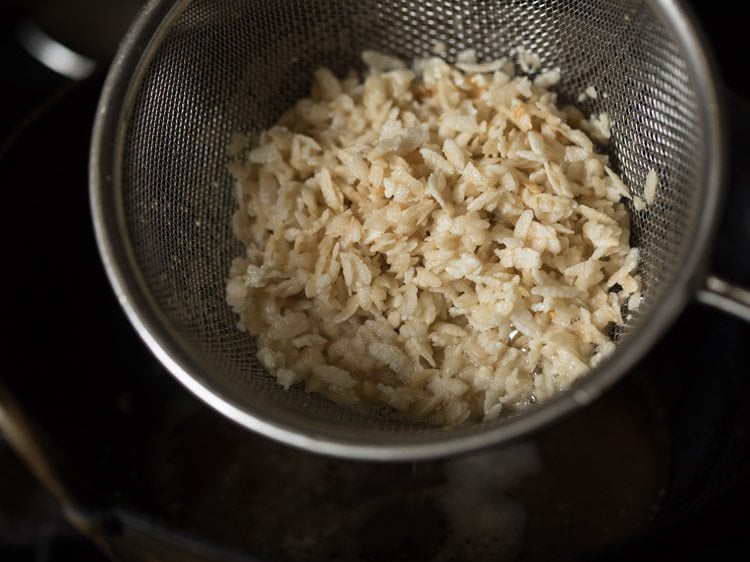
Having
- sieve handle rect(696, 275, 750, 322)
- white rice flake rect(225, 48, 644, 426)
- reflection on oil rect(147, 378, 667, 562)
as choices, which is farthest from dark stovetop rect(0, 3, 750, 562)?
sieve handle rect(696, 275, 750, 322)

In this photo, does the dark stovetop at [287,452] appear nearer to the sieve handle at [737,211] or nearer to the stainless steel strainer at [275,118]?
the sieve handle at [737,211]

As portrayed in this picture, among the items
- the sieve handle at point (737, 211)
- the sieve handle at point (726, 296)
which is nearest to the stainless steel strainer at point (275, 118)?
the sieve handle at point (726, 296)

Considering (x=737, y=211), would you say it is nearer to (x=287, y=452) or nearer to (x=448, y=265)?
(x=448, y=265)

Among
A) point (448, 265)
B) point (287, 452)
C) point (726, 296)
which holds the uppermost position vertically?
point (726, 296)

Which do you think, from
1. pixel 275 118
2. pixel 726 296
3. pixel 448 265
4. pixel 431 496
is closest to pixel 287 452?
pixel 431 496

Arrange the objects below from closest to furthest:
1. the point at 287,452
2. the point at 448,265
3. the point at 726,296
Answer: the point at 726,296 < the point at 448,265 < the point at 287,452

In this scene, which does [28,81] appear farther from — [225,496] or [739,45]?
[739,45]

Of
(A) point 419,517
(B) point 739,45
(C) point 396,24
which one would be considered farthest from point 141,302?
(B) point 739,45
